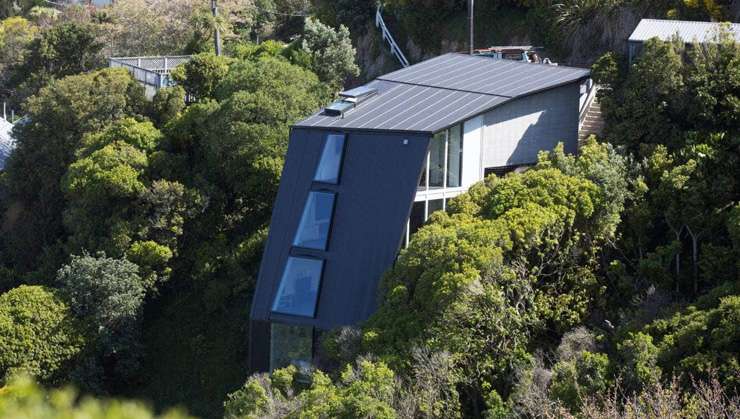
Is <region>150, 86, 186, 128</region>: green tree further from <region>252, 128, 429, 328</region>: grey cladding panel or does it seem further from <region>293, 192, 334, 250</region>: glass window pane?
<region>293, 192, 334, 250</region>: glass window pane

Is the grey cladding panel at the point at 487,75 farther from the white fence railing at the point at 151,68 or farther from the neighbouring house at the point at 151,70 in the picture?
the white fence railing at the point at 151,68

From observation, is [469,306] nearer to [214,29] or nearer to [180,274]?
[180,274]

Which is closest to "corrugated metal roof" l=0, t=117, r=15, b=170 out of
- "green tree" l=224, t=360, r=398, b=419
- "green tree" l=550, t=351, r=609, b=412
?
"green tree" l=224, t=360, r=398, b=419

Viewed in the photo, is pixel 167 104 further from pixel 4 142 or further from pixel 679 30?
pixel 679 30

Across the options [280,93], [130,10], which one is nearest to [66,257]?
[280,93]

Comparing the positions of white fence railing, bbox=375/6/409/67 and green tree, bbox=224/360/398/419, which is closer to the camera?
green tree, bbox=224/360/398/419
